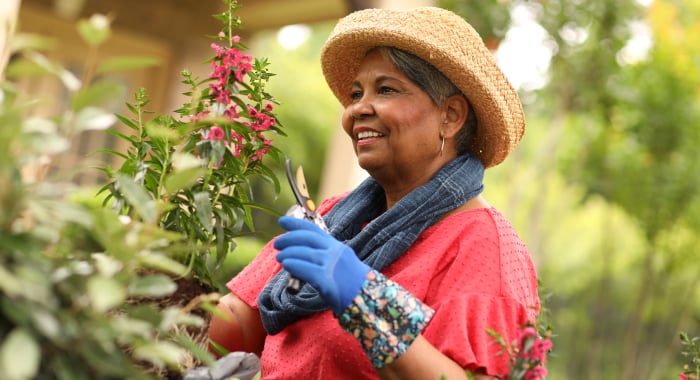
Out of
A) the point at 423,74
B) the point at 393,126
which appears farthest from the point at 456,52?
→ the point at 393,126

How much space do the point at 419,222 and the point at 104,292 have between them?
1.22 metres

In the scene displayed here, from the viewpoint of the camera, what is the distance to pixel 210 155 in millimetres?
1721

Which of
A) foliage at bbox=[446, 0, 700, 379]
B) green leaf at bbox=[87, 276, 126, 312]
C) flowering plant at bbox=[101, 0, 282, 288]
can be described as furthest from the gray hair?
foliage at bbox=[446, 0, 700, 379]

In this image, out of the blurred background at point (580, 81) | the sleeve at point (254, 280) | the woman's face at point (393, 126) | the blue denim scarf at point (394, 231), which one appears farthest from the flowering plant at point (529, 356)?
the blurred background at point (580, 81)

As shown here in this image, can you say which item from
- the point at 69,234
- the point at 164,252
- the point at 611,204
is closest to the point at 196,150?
the point at 164,252

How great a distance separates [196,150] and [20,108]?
26.9 inches

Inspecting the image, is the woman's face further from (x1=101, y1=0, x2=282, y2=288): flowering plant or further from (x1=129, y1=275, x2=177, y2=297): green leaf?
(x1=129, y1=275, x2=177, y2=297): green leaf

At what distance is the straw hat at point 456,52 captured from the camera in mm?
2209

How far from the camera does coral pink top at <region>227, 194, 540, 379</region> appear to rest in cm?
190

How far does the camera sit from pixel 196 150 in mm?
1751

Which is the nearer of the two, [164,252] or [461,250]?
[164,252]

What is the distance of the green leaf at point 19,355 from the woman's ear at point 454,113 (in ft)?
4.67

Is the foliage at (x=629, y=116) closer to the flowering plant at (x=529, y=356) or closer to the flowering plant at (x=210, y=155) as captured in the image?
the flowering plant at (x=210, y=155)

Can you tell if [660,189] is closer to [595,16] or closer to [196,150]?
[595,16]
